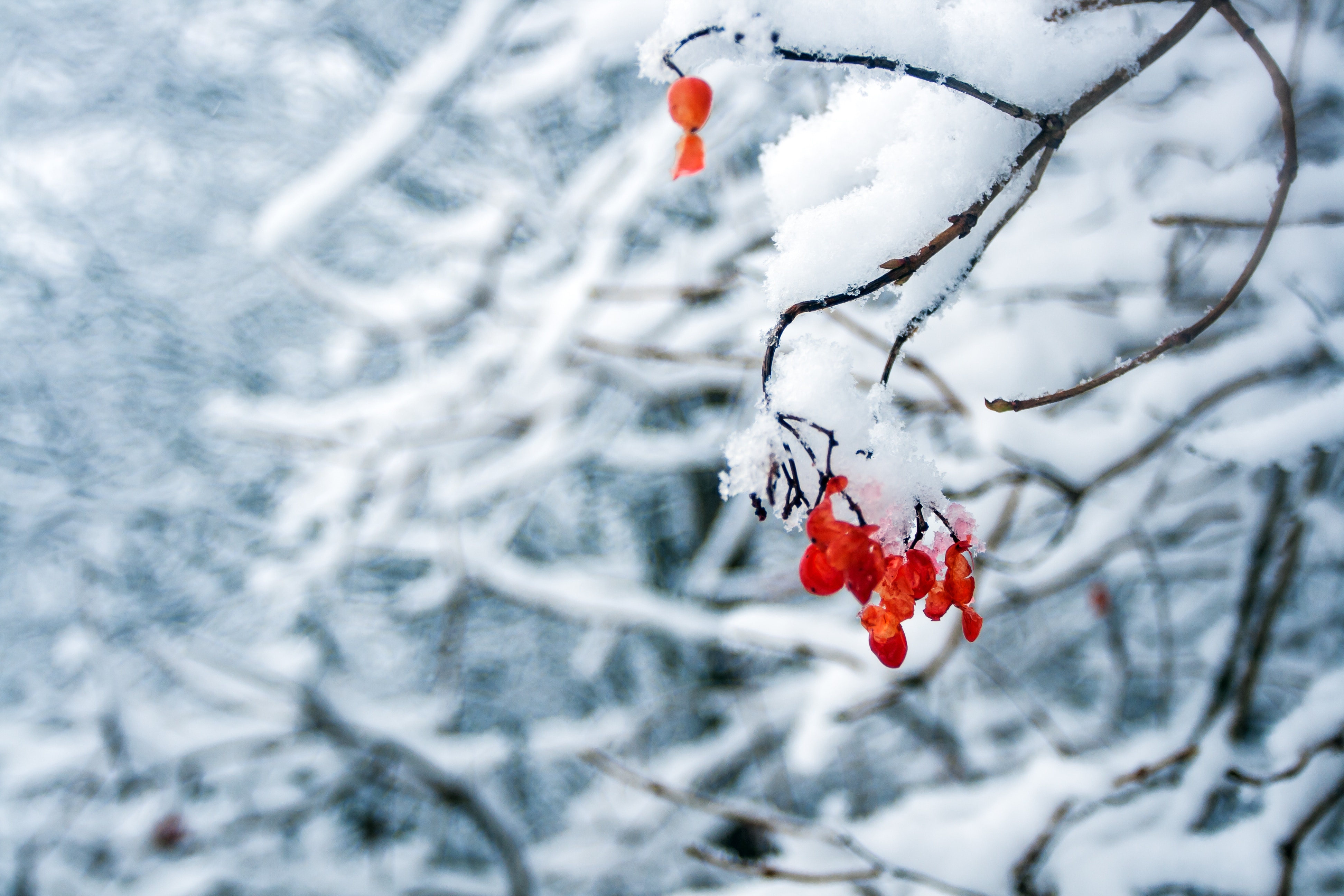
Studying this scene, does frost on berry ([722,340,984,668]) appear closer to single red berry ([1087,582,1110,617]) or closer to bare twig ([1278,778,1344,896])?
bare twig ([1278,778,1344,896])

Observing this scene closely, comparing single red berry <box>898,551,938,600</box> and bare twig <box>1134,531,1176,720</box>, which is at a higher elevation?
bare twig <box>1134,531,1176,720</box>

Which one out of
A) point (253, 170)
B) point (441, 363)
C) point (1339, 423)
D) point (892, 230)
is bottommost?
point (892, 230)

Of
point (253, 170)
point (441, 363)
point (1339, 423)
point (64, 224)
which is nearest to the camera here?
point (1339, 423)

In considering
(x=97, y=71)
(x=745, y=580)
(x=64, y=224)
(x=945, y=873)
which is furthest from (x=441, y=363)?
(x=945, y=873)

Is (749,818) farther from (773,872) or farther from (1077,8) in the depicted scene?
(1077,8)

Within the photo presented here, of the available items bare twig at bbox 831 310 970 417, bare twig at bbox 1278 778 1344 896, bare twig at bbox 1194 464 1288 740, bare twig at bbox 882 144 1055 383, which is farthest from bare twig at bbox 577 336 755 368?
bare twig at bbox 1278 778 1344 896

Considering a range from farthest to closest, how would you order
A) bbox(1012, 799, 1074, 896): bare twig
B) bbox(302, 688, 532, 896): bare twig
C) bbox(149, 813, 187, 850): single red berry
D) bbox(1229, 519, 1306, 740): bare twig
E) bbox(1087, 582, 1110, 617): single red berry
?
bbox(149, 813, 187, 850): single red berry < bbox(1087, 582, 1110, 617): single red berry < bbox(302, 688, 532, 896): bare twig < bbox(1229, 519, 1306, 740): bare twig < bbox(1012, 799, 1074, 896): bare twig

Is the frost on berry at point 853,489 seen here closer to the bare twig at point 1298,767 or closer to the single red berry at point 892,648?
the single red berry at point 892,648

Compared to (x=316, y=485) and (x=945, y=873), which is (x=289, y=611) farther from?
(x=945, y=873)
